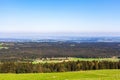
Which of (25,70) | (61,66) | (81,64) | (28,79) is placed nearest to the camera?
Result: (28,79)

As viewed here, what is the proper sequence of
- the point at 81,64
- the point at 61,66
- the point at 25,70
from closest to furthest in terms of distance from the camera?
1. the point at 25,70
2. the point at 61,66
3. the point at 81,64

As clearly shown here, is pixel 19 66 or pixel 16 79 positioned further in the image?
pixel 19 66

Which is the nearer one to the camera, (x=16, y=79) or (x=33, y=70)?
(x=16, y=79)

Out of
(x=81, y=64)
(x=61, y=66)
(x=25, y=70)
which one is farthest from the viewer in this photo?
(x=81, y=64)

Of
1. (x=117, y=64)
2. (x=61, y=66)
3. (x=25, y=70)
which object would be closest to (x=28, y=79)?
(x=25, y=70)

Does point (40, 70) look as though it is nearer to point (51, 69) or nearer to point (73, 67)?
point (51, 69)

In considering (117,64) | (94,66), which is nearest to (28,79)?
(94,66)

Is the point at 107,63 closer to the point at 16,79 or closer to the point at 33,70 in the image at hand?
the point at 33,70

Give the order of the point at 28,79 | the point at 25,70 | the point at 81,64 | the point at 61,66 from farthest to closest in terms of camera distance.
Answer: the point at 81,64
the point at 61,66
the point at 25,70
the point at 28,79

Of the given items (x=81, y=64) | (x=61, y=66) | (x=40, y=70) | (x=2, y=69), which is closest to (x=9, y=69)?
(x=2, y=69)
